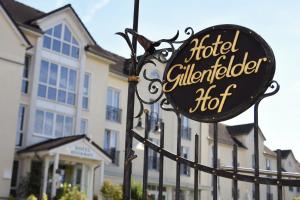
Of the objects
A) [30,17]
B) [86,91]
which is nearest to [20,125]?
[86,91]

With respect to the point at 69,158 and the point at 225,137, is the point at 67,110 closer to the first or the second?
the point at 69,158

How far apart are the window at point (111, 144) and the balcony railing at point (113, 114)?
34.7 inches

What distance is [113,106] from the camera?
3291cm

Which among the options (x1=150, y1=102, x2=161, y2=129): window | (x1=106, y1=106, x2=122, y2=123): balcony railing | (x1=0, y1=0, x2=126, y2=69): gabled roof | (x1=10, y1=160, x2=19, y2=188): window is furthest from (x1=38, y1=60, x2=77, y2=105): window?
(x1=150, y1=102, x2=161, y2=129): window

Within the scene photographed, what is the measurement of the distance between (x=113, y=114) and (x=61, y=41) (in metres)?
6.45

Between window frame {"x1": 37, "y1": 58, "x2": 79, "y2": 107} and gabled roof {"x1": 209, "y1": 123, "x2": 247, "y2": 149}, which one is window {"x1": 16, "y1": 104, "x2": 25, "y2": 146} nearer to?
window frame {"x1": 37, "y1": 58, "x2": 79, "y2": 107}

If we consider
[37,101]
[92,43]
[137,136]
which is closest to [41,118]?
[37,101]

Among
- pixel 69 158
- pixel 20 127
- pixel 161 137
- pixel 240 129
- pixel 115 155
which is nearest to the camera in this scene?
pixel 161 137

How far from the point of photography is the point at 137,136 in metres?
5.10

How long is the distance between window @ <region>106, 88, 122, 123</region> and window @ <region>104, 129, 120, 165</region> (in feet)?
3.16

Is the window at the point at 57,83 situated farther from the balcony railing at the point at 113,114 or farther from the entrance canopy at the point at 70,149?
the balcony railing at the point at 113,114

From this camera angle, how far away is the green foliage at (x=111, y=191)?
27.4 meters

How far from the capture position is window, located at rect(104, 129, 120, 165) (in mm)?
31953

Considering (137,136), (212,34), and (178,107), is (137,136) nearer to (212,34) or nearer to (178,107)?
(178,107)
